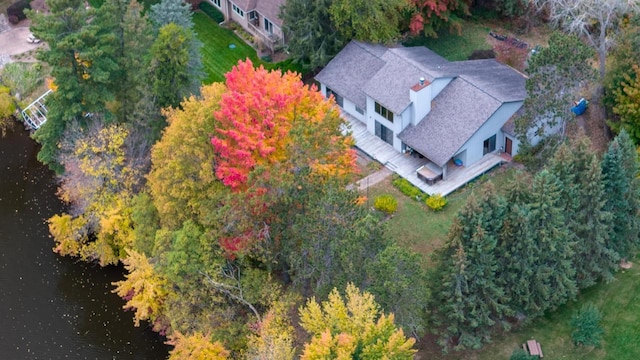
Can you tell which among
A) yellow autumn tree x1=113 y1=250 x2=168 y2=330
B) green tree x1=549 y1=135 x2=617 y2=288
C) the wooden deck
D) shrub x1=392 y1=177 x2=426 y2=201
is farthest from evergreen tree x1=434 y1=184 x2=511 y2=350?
yellow autumn tree x1=113 y1=250 x2=168 y2=330

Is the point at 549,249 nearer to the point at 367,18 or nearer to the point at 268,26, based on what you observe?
the point at 367,18

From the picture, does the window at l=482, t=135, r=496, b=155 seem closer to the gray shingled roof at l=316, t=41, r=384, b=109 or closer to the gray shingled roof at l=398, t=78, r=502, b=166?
the gray shingled roof at l=398, t=78, r=502, b=166

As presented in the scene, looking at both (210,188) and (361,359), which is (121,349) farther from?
(361,359)

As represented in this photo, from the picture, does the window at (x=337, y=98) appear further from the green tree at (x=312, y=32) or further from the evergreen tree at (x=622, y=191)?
the evergreen tree at (x=622, y=191)

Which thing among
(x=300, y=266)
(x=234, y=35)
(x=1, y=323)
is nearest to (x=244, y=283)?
(x=300, y=266)

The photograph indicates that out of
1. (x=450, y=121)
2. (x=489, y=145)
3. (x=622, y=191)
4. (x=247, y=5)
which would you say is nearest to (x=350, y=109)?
(x=450, y=121)

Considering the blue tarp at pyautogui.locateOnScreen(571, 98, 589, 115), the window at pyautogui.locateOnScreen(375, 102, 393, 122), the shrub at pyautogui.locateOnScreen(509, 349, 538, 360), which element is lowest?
the shrub at pyautogui.locateOnScreen(509, 349, 538, 360)

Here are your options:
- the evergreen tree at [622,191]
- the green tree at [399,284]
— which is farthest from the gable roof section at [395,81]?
the green tree at [399,284]
